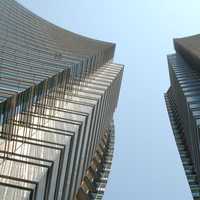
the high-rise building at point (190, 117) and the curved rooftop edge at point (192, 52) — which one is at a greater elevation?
the curved rooftop edge at point (192, 52)

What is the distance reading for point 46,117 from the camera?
35.4 m

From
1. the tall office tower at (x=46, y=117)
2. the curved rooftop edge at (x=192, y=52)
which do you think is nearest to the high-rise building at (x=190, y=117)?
the curved rooftop edge at (x=192, y=52)

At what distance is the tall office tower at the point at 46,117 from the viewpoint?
84.9ft

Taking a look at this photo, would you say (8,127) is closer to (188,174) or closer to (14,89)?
(14,89)

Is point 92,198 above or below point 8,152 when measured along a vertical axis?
below

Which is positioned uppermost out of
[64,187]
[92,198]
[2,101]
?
[2,101]

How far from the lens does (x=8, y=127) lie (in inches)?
1129

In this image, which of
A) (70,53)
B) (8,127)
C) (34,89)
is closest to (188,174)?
(70,53)

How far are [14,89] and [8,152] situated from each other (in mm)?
8389

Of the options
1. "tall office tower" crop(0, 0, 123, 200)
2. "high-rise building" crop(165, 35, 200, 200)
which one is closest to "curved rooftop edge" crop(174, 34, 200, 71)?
"high-rise building" crop(165, 35, 200, 200)

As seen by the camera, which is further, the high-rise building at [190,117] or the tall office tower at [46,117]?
the high-rise building at [190,117]

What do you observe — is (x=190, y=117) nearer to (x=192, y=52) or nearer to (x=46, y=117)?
(x=46, y=117)

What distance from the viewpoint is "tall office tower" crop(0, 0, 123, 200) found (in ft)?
84.9

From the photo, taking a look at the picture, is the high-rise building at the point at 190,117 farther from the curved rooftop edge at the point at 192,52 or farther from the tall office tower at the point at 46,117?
the tall office tower at the point at 46,117
